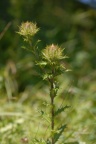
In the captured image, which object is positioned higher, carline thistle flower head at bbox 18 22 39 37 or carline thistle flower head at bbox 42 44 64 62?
carline thistle flower head at bbox 18 22 39 37

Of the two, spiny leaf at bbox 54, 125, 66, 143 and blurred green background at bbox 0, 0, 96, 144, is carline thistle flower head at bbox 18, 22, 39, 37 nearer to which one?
spiny leaf at bbox 54, 125, 66, 143

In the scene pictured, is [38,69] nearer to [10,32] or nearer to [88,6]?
[10,32]

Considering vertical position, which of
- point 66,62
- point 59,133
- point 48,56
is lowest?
point 59,133

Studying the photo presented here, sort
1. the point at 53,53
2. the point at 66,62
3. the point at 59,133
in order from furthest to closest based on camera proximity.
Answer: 1. the point at 66,62
2. the point at 59,133
3. the point at 53,53

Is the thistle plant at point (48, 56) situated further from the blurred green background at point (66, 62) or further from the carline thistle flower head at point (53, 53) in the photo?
the blurred green background at point (66, 62)

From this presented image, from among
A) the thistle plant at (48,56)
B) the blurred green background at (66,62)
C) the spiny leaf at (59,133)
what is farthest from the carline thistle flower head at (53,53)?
the blurred green background at (66,62)

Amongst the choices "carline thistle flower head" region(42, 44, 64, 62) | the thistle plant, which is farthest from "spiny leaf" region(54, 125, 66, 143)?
"carline thistle flower head" region(42, 44, 64, 62)

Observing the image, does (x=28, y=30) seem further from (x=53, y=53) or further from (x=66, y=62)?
(x=66, y=62)

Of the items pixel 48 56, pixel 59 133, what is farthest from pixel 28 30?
pixel 59 133
